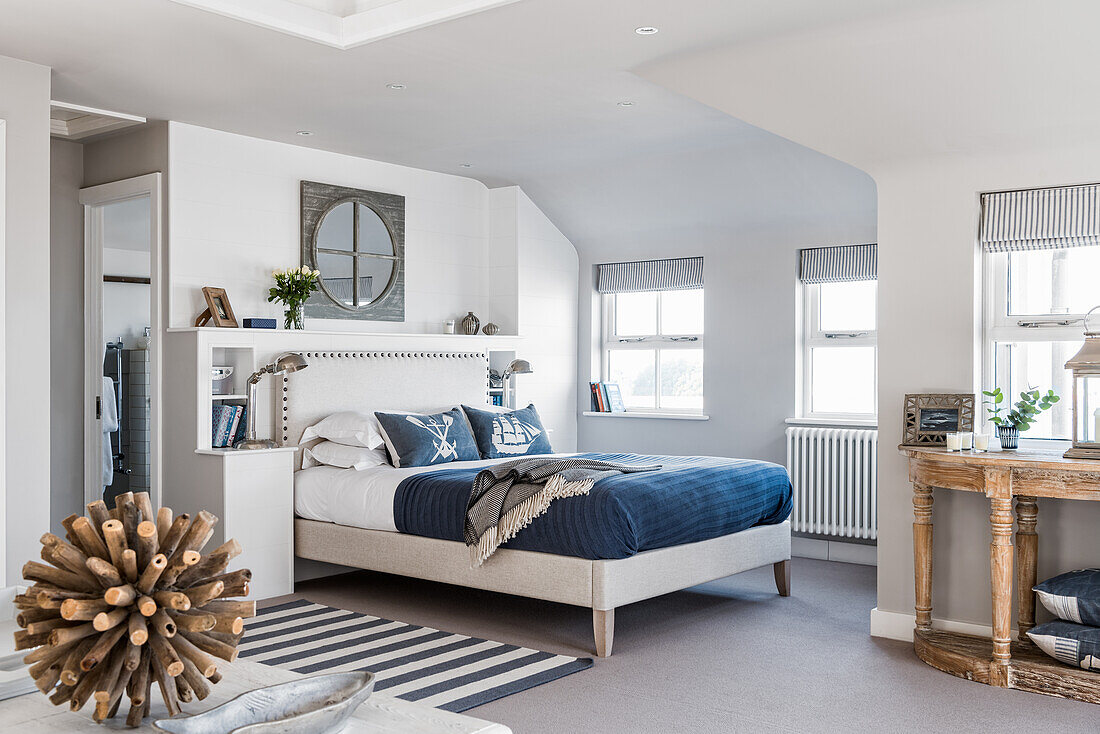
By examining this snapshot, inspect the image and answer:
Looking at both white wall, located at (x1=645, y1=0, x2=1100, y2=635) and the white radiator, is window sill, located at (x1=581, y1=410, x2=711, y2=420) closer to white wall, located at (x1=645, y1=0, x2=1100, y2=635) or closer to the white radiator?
the white radiator

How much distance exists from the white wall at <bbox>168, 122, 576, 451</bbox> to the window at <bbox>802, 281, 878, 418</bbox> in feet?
5.97

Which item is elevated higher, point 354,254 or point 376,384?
point 354,254

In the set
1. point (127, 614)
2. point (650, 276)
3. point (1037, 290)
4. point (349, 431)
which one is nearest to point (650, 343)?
point (650, 276)

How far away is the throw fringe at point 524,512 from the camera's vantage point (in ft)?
14.0

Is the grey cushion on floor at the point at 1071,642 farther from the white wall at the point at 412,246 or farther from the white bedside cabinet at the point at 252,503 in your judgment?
the white wall at the point at 412,246

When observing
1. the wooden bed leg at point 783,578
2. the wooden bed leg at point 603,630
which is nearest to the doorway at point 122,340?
the wooden bed leg at point 603,630

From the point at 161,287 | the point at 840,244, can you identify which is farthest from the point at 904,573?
the point at 161,287

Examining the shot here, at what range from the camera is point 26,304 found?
4.41 meters

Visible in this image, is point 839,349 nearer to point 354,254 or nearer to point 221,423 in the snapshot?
point 354,254

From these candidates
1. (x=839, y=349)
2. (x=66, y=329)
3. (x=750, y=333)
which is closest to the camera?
(x=66, y=329)

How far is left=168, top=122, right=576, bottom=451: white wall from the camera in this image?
5516 mm

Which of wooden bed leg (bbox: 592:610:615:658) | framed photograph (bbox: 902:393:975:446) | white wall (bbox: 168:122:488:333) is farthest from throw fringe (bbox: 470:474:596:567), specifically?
white wall (bbox: 168:122:488:333)

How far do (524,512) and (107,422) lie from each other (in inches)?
122

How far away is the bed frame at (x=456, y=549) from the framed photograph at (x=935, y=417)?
41.5 inches
